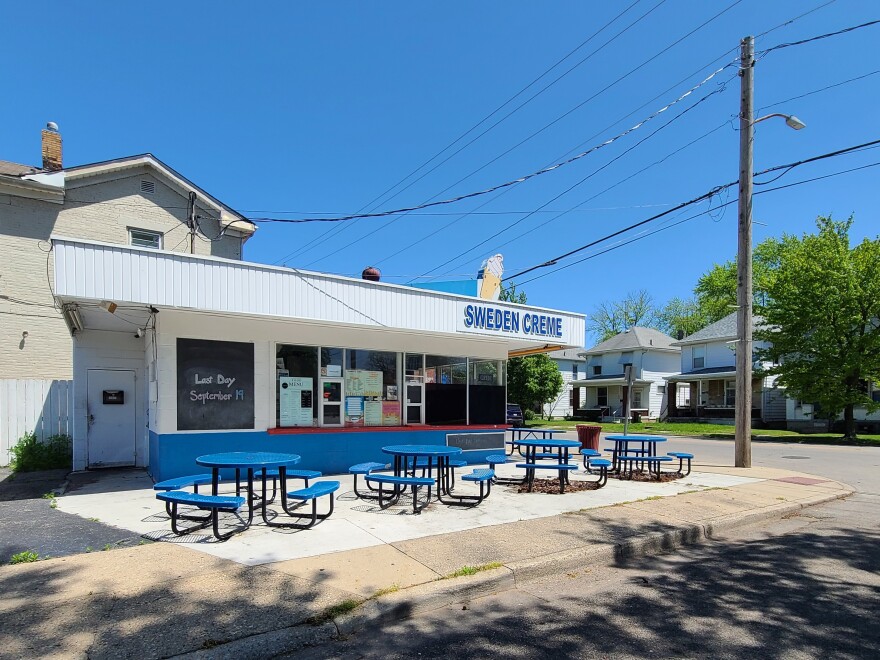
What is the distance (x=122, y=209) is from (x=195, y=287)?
11.4m

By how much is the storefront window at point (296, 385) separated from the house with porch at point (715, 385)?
3172 centimetres

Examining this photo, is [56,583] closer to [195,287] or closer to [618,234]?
[195,287]

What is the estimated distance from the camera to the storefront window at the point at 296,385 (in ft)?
36.7

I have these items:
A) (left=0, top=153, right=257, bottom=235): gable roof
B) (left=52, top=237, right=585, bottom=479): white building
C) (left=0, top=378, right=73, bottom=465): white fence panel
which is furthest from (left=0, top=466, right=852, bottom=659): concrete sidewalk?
(left=0, top=153, right=257, bottom=235): gable roof

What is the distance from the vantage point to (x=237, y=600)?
4.57 metres

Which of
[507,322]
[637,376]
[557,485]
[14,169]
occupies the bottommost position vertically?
[557,485]

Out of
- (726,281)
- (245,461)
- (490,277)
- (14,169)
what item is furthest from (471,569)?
(726,281)

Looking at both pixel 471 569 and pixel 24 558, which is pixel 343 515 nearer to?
pixel 471 569

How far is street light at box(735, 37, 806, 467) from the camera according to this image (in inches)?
549

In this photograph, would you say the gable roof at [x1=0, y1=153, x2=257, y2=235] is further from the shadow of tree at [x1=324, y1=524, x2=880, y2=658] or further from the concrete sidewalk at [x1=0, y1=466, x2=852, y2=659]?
the shadow of tree at [x1=324, y1=524, x2=880, y2=658]

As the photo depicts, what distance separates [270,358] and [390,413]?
9.77 feet

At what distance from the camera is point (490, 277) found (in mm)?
15055

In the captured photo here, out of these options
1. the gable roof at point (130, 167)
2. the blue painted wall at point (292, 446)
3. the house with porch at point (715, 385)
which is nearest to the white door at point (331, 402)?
the blue painted wall at point (292, 446)

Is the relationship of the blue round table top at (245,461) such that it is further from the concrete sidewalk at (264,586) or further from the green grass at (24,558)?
the green grass at (24,558)
